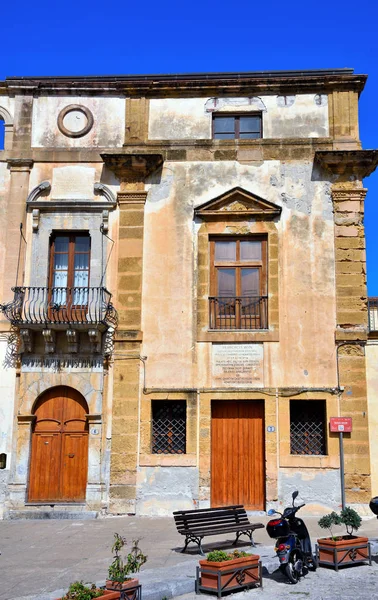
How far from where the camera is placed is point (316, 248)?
579 inches

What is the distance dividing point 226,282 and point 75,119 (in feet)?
17.1

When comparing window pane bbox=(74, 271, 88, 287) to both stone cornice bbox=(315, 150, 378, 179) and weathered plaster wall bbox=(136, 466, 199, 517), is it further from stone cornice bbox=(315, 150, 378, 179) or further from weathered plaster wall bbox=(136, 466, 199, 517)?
stone cornice bbox=(315, 150, 378, 179)

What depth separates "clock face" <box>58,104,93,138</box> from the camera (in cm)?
1559

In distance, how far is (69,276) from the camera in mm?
15031

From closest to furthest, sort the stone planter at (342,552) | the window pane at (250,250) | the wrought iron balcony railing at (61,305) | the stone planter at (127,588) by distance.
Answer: the stone planter at (127,588) < the stone planter at (342,552) < the wrought iron balcony railing at (61,305) < the window pane at (250,250)

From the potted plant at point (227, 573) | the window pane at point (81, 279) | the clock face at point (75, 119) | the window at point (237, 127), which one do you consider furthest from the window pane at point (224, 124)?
the potted plant at point (227, 573)

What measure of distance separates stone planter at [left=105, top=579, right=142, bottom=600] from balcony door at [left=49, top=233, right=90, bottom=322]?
26.3 ft

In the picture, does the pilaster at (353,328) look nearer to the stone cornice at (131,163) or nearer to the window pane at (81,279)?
the stone cornice at (131,163)

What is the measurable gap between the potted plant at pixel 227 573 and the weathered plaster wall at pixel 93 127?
403 inches

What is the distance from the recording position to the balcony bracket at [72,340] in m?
14.1

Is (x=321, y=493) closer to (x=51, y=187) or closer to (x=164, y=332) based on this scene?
(x=164, y=332)

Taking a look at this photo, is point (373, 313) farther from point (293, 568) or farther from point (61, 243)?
point (293, 568)

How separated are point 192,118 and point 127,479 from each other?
8.18 meters

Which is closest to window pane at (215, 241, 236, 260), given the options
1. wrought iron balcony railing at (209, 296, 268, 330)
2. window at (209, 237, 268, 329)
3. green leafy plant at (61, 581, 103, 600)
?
window at (209, 237, 268, 329)
